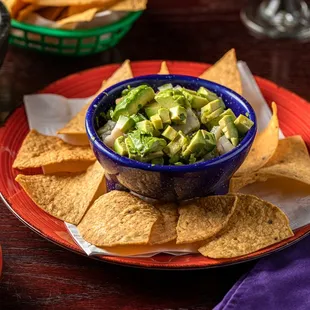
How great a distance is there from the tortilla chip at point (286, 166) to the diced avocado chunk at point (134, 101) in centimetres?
25

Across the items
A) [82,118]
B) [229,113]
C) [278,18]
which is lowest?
[278,18]

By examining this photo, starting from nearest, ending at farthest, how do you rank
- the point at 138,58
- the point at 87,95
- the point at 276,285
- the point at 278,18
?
the point at 276,285, the point at 87,95, the point at 138,58, the point at 278,18

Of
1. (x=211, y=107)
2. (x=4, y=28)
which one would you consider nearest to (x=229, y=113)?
(x=211, y=107)

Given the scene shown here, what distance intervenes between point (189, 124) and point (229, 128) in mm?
79

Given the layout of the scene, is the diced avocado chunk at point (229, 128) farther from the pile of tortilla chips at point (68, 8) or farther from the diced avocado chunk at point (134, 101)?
the pile of tortilla chips at point (68, 8)

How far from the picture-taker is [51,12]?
6.63 ft

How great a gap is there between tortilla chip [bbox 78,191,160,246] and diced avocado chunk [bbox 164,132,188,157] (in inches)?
4.6

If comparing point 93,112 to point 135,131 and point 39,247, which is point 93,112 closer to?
point 135,131

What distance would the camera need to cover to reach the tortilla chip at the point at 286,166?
158 cm

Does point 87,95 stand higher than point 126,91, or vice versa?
point 126,91

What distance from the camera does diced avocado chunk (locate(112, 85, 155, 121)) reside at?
1522 mm

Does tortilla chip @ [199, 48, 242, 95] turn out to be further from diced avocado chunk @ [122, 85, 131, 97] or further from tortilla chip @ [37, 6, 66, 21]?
tortilla chip @ [37, 6, 66, 21]

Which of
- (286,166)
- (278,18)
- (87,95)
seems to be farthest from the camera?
(278,18)

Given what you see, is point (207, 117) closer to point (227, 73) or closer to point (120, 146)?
point (120, 146)
